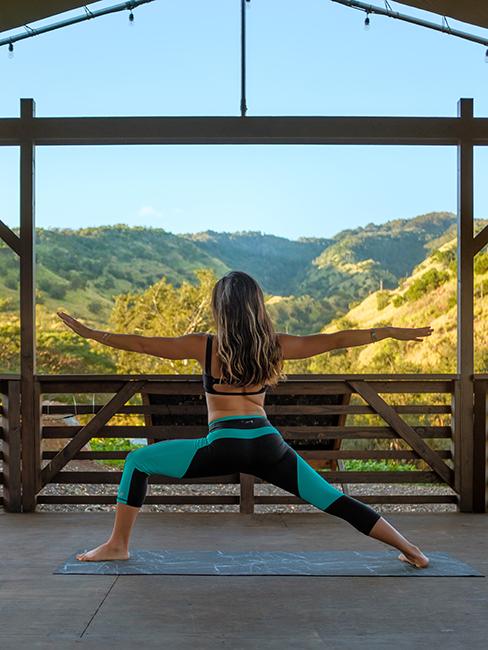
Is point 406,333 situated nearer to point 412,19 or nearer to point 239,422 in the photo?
point 239,422

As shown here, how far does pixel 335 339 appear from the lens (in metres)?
3.64

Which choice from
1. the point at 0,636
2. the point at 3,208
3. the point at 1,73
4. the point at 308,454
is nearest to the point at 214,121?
the point at 308,454

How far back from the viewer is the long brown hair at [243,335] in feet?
11.5

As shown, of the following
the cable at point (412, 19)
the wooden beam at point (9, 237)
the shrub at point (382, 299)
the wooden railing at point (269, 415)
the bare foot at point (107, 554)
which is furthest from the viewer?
the shrub at point (382, 299)

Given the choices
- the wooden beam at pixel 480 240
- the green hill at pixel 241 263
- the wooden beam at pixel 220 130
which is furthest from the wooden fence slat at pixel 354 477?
the green hill at pixel 241 263

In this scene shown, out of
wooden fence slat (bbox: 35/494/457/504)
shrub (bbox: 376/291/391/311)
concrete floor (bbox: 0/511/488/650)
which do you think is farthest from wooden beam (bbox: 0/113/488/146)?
shrub (bbox: 376/291/391/311)

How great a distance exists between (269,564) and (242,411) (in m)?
0.74

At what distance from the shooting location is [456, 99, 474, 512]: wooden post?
5.29 meters

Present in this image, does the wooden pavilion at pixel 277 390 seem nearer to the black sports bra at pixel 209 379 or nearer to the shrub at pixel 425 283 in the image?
the black sports bra at pixel 209 379

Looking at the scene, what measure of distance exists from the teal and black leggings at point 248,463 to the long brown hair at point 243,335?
183mm

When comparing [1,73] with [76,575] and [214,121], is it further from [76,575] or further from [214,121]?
[76,575]

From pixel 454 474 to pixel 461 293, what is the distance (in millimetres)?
1155

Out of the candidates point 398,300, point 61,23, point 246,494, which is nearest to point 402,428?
point 246,494

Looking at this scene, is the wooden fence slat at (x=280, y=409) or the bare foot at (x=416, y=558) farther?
the wooden fence slat at (x=280, y=409)
